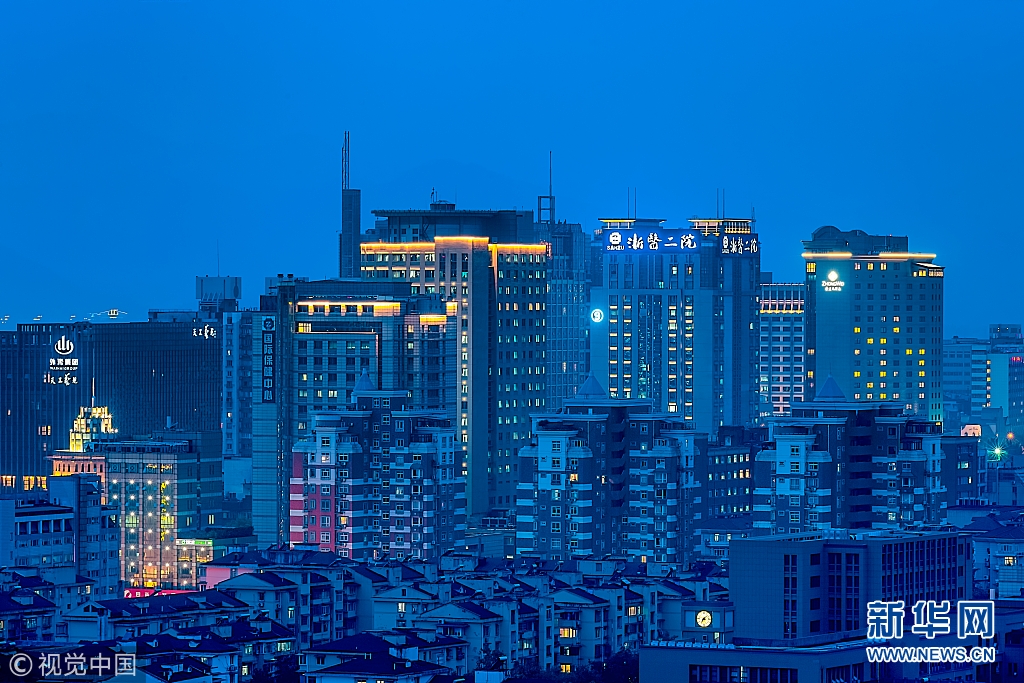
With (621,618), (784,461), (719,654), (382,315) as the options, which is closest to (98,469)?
(382,315)

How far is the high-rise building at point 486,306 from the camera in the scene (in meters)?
182

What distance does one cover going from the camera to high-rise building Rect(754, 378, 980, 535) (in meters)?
143

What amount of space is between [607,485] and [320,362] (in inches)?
962

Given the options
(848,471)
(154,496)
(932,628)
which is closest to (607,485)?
(848,471)

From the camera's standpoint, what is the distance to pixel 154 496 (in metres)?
163

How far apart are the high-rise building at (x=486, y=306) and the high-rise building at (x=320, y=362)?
8.78m

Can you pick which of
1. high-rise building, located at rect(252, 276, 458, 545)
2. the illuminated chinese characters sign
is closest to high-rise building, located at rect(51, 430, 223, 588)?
high-rise building, located at rect(252, 276, 458, 545)

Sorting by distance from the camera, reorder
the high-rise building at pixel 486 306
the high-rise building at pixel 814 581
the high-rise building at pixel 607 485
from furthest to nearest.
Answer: the high-rise building at pixel 486 306, the high-rise building at pixel 607 485, the high-rise building at pixel 814 581

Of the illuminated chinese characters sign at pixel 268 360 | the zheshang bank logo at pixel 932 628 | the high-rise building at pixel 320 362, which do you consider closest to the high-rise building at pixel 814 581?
the zheshang bank logo at pixel 932 628

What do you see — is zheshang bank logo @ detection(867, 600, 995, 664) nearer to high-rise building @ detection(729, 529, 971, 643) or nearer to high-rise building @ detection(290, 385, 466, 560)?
high-rise building @ detection(729, 529, 971, 643)

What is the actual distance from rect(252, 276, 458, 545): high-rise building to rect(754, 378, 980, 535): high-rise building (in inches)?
1124

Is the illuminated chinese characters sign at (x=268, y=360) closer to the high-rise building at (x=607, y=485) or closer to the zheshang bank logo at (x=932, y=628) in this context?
the high-rise building at (x=607, y=485)

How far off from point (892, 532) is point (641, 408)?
139 ft

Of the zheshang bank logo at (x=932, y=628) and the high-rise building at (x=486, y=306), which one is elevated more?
the high-rise building at (x=486, y=306)
